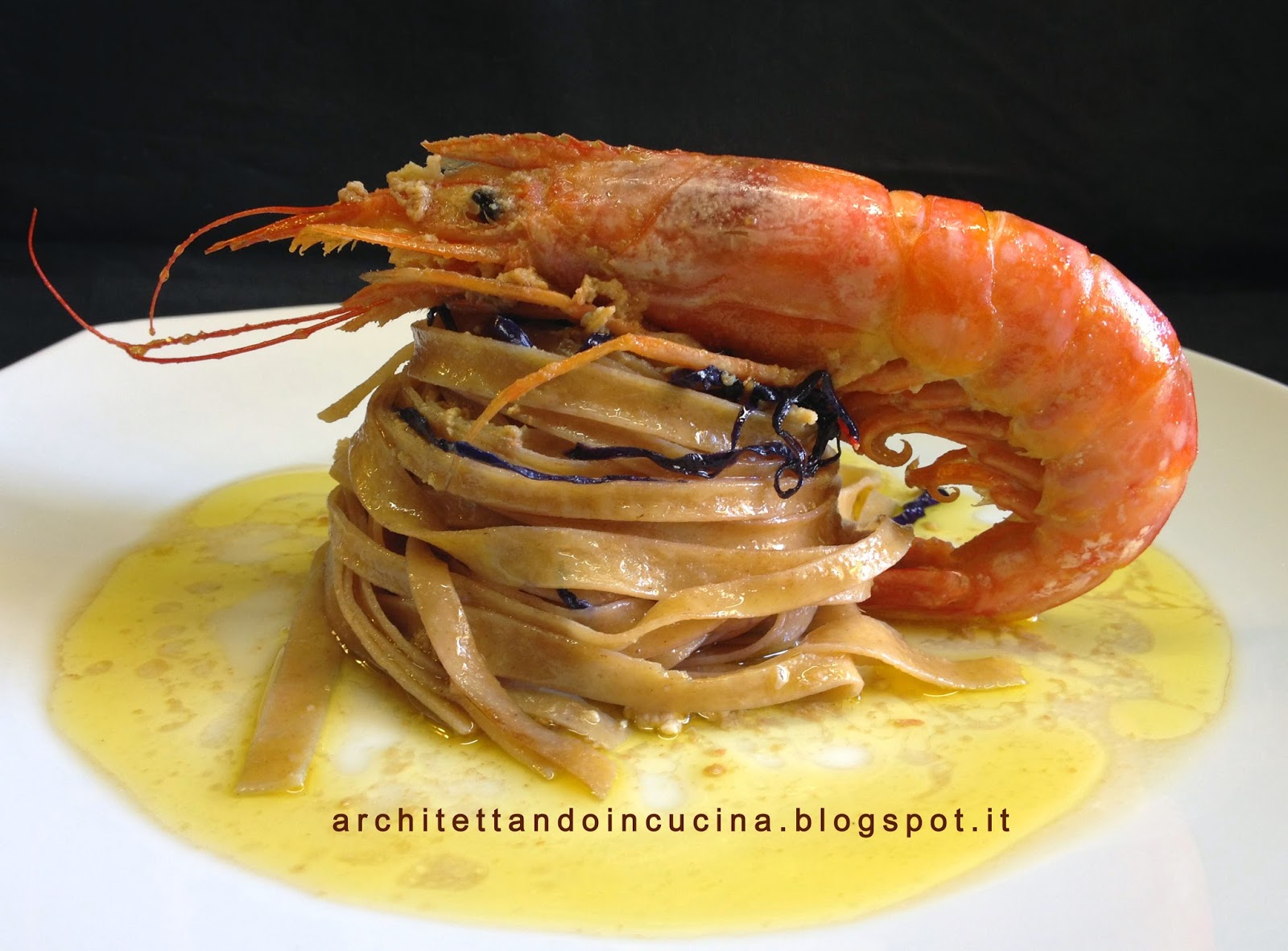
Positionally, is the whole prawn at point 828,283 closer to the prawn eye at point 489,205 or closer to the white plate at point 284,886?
the prawn eye at point 489,205

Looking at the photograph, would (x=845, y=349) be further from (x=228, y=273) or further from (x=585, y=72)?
(x=228, y=273)

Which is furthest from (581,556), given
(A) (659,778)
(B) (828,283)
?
(B) (828,283)

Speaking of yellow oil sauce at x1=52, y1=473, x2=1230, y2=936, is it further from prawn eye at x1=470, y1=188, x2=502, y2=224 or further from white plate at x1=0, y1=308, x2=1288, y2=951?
Result: prawn eye at x1=470, y1=188, x2=502, y2=224

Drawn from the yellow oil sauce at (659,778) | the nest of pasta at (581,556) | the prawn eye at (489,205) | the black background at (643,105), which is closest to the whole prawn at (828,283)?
the prawn eye at (489,205)

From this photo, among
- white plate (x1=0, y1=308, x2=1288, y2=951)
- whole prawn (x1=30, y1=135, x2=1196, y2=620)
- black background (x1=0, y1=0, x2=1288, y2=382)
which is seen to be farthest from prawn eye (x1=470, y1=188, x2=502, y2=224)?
black background (x1=0, y1=0, x2=1288, y2=382)

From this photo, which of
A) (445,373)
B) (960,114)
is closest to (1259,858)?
(445,373)

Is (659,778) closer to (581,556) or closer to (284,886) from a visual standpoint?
(581,556)
